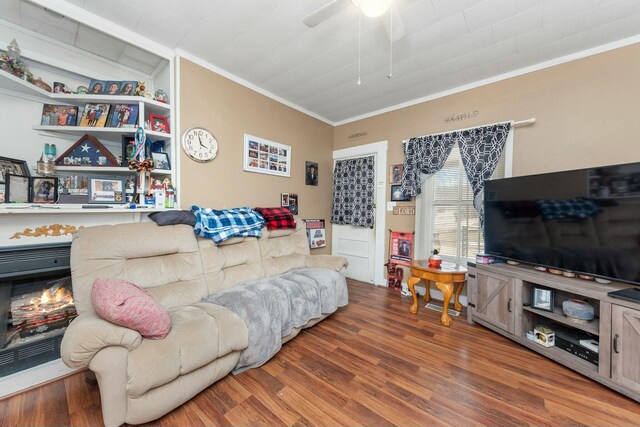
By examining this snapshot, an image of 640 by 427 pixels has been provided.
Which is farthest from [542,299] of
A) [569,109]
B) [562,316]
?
[569,109]

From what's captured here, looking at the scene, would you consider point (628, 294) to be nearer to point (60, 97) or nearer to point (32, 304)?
point (32, 304)

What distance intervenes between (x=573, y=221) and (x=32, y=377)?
388 cm

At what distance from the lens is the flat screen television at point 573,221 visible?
5.18 feet

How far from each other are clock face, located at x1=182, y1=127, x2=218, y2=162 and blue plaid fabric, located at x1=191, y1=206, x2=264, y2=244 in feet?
1.84

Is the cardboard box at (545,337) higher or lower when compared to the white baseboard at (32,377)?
higher

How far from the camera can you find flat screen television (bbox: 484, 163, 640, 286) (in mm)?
1579

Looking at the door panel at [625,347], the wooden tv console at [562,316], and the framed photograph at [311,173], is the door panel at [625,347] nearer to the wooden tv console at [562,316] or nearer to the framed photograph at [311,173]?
the wooden tv console at [562,316]

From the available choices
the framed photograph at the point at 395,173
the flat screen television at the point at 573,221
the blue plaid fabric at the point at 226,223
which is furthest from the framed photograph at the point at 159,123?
the flat screen television at the point at 573,221

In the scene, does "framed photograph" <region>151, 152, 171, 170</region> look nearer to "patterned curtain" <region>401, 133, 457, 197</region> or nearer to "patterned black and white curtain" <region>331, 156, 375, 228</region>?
"patterned black and white curtain" <region>331, 156, 375, 228</region>

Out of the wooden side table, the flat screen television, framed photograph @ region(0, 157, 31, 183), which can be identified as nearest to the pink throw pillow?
framed photograph @ region(0, 157, 31, 183)

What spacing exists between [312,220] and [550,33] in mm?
3099

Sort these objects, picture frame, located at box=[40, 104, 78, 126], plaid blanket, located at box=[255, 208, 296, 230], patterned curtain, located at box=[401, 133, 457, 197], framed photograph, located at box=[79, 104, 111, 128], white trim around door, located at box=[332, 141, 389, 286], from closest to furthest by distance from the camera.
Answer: picture frame, located at box=[40, 104, 78, 126]
framed photograph, located at box=[79, 104, 111, 128]
plaid blanket, located at box=[255, 208, 296, 230]
patterned curtain, located at box=[401, 133, 457, 197]
white trim around door, located at box=[332, 141, 389, 286]

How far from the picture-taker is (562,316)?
5.86ft

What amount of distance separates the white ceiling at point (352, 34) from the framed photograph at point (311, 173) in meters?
1.21
